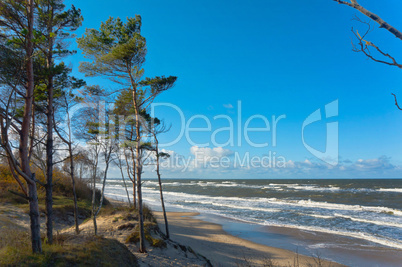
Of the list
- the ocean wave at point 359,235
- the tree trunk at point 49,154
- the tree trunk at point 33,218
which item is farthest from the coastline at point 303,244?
the tree trunk at point 33,218

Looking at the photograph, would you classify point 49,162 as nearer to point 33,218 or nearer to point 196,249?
point 33,218

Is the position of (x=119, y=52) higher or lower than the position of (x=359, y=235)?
higher

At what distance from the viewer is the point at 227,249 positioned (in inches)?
556

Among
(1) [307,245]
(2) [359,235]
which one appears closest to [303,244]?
(1) [307,245]

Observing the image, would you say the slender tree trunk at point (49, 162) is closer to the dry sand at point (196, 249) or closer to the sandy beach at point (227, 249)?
the dry sand at point (196, 249)

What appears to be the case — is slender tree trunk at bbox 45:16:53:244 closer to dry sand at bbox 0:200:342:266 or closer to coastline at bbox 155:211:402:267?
dry sand at bbox 0:200:342:266

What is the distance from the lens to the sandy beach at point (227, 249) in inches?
468

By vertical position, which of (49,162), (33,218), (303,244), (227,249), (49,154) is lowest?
(303,244)

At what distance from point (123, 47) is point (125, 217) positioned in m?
9.14

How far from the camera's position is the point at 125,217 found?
1320 cm

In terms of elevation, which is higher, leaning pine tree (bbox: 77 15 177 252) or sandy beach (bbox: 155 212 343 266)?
leaning pine tree (bbox: 77 15 177 252)

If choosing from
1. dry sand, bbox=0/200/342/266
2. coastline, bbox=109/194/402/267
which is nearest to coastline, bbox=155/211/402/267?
coastline, bbox=109/194/402/267

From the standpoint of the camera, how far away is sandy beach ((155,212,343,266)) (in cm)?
1189

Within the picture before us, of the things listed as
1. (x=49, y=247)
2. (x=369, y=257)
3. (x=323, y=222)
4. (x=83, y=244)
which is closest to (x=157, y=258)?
(x=83, y=244)
